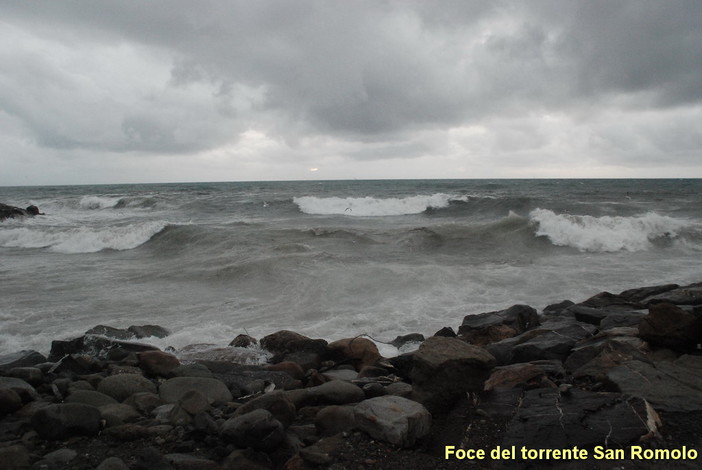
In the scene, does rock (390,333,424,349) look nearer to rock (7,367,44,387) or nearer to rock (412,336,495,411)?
rock (412,336,495,411)

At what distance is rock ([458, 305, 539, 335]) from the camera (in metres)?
6.56

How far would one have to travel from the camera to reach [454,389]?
12.3ft

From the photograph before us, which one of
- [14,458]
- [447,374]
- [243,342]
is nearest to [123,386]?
[14,458]

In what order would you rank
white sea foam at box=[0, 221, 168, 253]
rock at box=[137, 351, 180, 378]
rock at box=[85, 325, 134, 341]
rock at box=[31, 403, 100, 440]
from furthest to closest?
white sea foam at box=[0, 221, 168, 253], rock at box=[85, 325, 134, 341], rock at box=[137, 351, 180, 378], rock at box=[31, 403, 100, 440]

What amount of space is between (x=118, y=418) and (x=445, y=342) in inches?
110

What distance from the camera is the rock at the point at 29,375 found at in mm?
4851

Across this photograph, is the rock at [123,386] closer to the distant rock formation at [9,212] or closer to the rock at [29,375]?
the rock at [29,375]

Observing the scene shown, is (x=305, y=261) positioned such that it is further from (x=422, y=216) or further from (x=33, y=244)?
(x=422, y=216)

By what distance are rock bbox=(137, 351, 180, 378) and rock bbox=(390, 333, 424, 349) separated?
9.60 ft

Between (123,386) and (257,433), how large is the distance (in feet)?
6.98

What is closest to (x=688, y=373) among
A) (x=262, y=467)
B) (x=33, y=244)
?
(x=262, y=467)

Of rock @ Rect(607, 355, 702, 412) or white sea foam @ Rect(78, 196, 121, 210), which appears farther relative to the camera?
white sea foam @ Rect(78, 196, 121, 210)

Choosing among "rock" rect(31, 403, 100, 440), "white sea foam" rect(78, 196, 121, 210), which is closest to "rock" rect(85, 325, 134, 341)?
"rock" rect(31, 403, 100, 440)

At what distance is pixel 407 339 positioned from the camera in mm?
6695
